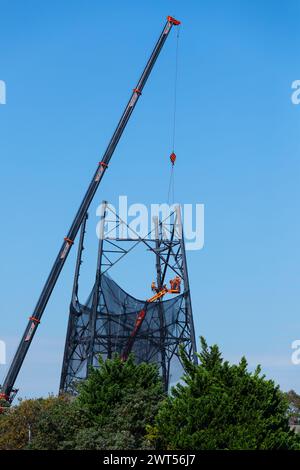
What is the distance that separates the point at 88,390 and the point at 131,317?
2194 centimetres

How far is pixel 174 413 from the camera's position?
1346 inches

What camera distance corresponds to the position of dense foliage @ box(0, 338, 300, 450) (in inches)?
1299

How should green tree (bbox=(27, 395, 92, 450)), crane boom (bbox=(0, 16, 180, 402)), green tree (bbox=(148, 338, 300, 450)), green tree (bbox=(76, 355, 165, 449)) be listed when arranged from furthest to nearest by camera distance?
crane boom (bbox=(0, 16, 180, 402))
green tree (bbox=(27, 395, 92, 450))
green tree (bbox=(76, 355, 165, 449))
green tree (bbox=(148, 338, 300, 450))

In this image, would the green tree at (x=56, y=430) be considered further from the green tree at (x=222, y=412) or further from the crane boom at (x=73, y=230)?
the crane boom at (x=73, y=230)

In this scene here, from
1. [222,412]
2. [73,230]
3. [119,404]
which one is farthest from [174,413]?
[73,230]

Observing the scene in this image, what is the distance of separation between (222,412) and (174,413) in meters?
2.25

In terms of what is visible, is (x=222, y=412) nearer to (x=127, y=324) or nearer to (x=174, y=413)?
(x=174, y=413)

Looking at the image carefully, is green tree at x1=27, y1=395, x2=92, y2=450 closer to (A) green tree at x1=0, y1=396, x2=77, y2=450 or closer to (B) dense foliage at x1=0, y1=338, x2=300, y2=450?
(B) dense foliage at x1=0, y1=338, x2=300, y2=450

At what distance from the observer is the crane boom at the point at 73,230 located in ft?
199

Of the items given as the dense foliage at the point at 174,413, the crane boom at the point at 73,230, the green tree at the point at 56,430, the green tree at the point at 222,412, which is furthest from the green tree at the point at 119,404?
the crane boom at the point at 73,230

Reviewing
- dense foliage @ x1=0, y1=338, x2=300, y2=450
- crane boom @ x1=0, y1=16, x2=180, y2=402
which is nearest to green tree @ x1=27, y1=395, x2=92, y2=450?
dense foliage @ x1=0, y1=338, x2=300, y2=450

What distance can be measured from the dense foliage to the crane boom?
15.9 meters
